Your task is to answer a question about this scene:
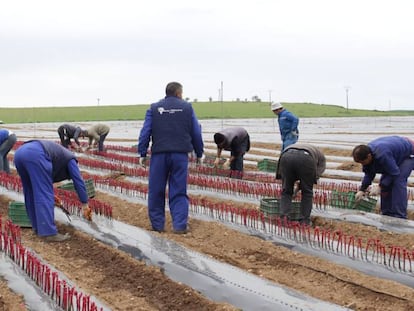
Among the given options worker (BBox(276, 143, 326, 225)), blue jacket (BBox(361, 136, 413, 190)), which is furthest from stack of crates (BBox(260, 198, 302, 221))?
blue jacket (BBox(361, 136, 413, 190))

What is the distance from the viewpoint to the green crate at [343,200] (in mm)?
6641

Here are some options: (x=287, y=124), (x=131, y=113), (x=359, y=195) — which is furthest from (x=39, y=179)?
(x=131, y=113)

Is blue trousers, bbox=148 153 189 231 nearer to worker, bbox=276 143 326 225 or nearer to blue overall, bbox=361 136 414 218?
worker, bbox=276 143 326 225

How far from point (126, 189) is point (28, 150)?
2909 millimetres

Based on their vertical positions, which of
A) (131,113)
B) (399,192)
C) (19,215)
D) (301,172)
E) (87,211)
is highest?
(131,113)

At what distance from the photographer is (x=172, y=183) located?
580 centimetres

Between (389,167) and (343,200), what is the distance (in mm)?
1034

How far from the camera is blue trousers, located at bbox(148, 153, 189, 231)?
225 inches

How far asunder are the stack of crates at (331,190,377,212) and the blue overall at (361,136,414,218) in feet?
1.04

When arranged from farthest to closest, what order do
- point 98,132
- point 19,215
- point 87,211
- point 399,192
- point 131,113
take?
point 131,113, point 98,132, point 19,215, point 399,192, point 87,211

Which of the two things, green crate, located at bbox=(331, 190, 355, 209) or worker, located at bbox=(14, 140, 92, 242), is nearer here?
worker, located at bbox=(14, 140, 92, 242)

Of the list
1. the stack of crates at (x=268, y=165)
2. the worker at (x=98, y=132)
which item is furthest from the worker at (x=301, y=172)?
the worker at (x=98, y=132)

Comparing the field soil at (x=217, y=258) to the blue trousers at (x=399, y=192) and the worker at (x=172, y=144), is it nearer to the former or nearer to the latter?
the worker at (x=172, y=144)

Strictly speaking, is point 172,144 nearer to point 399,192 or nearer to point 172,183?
point 172,183
